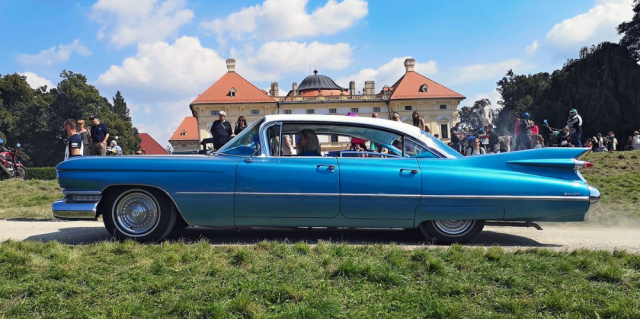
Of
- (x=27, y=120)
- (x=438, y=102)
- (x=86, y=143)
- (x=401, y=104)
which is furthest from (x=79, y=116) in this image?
(x=86, y=143)

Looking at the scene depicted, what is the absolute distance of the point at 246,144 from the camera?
564 cm

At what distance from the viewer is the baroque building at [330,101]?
73.0 m

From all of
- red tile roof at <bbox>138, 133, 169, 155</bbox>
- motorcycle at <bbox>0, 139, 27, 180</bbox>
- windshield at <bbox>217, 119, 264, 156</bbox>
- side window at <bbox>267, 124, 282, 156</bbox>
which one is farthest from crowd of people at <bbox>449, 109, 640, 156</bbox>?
red tile roof at <bbox>138, 133, 169, 155</bbox>

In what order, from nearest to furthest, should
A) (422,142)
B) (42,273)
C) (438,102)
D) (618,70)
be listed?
(42,273)
(422,142)
(618,70)
(438,102)

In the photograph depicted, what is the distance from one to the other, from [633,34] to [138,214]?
51.2 m

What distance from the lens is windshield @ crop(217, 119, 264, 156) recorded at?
558 centimetres

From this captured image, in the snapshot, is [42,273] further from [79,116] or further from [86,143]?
[79,116]

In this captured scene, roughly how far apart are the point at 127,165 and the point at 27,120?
68421 mm

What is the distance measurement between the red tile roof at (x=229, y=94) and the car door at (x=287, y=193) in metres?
68.6

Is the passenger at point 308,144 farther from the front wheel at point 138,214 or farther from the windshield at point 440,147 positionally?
the front wheel at point 138,214

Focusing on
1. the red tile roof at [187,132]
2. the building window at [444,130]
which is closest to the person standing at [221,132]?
the building window at [444,130]

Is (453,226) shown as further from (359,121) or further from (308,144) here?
(308,144)

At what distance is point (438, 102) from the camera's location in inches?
3004

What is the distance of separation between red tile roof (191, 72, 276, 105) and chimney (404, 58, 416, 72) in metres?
23.2
